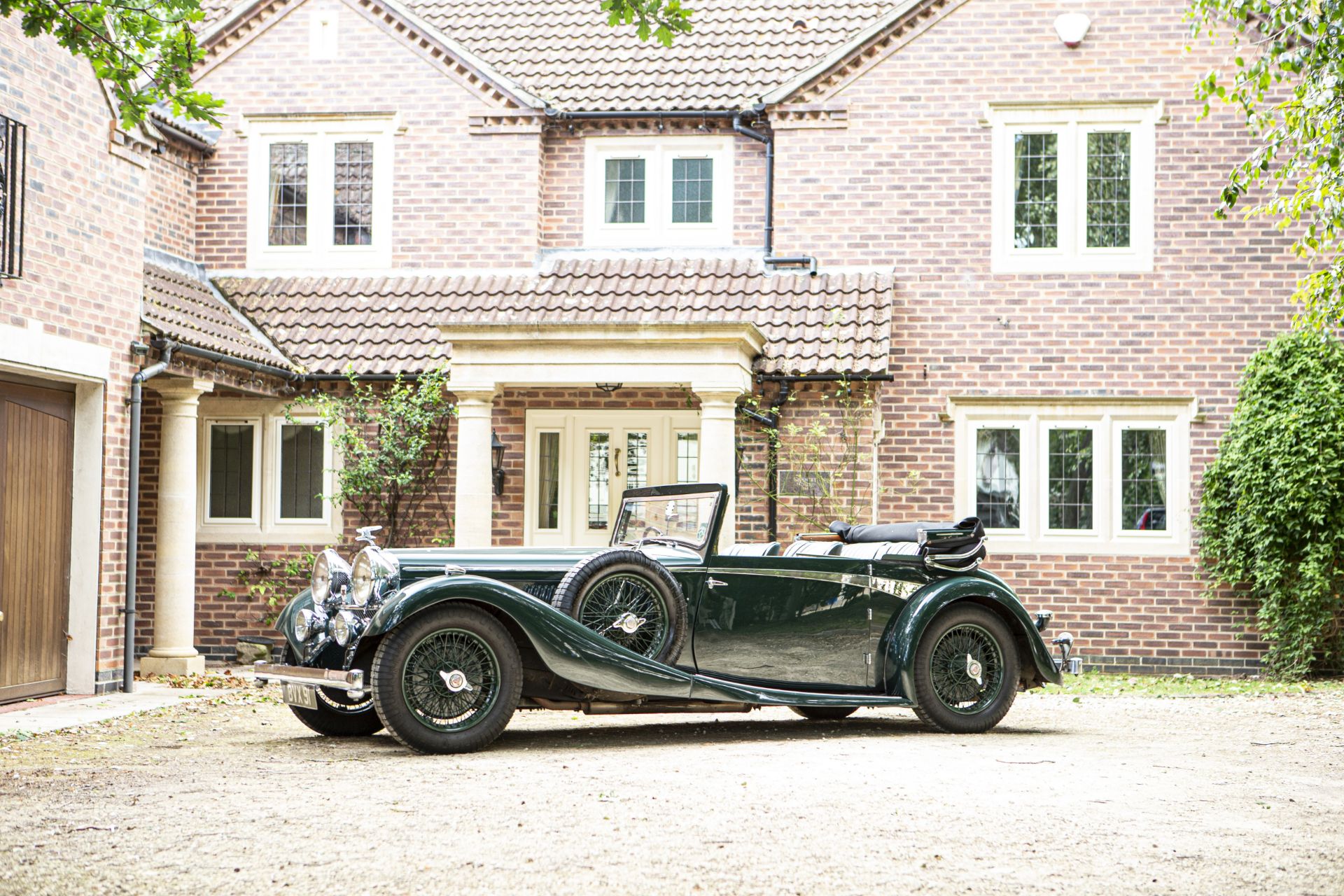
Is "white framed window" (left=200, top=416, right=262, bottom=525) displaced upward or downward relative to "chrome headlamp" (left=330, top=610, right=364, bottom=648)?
upward

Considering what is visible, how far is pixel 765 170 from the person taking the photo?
15.2 meters

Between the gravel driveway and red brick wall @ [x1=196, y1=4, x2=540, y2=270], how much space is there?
24.3 feet

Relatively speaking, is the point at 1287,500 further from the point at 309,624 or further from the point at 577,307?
the point at 309,624

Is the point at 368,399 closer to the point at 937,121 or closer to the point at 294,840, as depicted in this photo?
the point at 937,121

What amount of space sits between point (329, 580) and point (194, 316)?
6.24 meters

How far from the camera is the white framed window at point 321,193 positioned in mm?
15516

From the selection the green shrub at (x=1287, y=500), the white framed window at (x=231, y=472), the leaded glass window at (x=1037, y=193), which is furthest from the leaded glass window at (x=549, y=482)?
the green shrub at (x=1287, y=500)

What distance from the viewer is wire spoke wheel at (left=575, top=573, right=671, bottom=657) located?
26.3 feet

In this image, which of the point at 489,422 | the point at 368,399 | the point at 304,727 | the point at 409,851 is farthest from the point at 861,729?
the point at 368,399

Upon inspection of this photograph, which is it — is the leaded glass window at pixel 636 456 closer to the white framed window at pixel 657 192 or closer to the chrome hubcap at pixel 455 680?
the white framed window at pixel 657 192

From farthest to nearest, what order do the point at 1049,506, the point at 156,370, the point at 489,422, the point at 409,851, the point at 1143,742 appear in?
the point at 1049,506 → the point at 489,422 → the point at 156,370 → the point at 1143,742 → the point at 409,851

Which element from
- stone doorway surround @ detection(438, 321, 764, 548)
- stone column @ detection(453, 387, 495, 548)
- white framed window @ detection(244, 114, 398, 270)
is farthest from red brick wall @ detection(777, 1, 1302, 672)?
white framed window @ detection(244, 114, 398, 270)

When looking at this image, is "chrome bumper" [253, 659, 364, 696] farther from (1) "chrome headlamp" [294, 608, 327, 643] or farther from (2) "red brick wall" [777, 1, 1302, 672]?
(2) "red brick wall" [777, 1, 1302, 672]

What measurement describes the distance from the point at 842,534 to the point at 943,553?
64 cm
